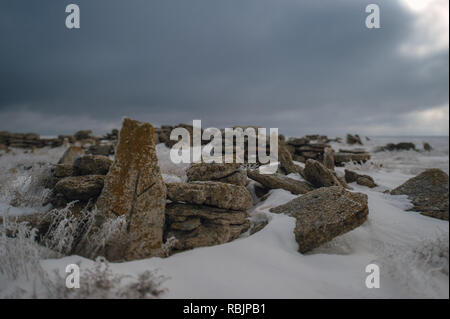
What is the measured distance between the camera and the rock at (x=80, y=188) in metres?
3.51

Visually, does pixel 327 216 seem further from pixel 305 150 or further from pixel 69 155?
pixel 305 150

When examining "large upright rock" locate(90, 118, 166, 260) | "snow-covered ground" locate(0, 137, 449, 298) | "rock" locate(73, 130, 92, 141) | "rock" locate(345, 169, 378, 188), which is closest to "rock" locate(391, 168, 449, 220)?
"snow-covered ground" locate(0, 137, 449, 298)

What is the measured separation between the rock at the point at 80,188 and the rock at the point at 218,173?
172cm

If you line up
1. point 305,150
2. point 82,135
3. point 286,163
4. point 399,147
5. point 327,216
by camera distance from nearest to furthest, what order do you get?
point 327,216
point 286,163
point 305,150
point 82,135
point 399,147

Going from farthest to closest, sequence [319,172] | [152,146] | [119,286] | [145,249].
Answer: [319,172] → [152,146] → [145,249] → [119,286]

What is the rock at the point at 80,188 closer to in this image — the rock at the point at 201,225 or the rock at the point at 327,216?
the rock at the point at 201,225

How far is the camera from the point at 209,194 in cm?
360

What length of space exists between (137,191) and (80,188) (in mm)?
934

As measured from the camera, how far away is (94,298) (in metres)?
2.06

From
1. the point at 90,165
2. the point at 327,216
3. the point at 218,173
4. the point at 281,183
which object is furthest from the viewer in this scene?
the point at 281,183

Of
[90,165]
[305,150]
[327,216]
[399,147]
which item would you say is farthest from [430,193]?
[399,147]
